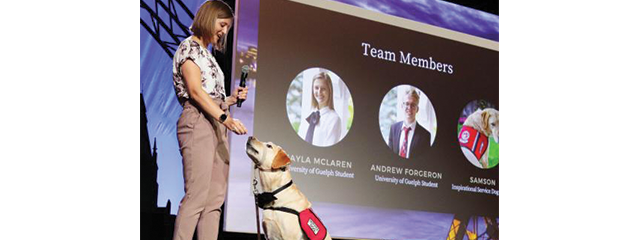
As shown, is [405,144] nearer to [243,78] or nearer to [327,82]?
[327,82]

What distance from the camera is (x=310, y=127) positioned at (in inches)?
214

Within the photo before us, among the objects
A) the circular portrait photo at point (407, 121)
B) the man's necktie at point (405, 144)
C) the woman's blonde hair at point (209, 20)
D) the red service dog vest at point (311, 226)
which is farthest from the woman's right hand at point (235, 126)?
the man's necktie at point (405, 144)

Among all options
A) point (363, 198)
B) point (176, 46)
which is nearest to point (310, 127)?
point (363, 198)

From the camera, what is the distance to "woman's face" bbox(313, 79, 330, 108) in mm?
5492

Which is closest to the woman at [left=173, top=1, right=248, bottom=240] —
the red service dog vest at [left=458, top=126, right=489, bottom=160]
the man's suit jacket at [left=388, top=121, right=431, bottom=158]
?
the man's suit jacket at [left=388, top=121, right=431, bottom=158]

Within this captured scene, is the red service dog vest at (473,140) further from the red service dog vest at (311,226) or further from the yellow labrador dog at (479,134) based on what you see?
the red service dog vest at (311,226)

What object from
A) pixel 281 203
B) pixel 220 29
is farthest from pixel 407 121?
pixel 220 29

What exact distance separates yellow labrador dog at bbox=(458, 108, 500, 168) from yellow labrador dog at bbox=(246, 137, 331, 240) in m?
1.69

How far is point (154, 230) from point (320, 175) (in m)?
1.11

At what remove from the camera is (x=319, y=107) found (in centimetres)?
550

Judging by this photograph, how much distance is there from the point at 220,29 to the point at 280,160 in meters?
0.81

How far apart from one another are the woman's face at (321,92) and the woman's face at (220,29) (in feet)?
2.30

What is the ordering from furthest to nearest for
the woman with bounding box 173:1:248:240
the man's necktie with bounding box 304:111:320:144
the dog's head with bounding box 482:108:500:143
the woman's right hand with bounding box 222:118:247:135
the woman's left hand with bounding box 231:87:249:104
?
the dog's head with bounding box 482:108:500:143 < the man's necktie with bounding box 304:111:320:144 < the woman's left hand with bounding box 231:87:249:104 < the woman's right hand with bounding box 222:118:247:135 < the woman with bounding box 173:1:248:240

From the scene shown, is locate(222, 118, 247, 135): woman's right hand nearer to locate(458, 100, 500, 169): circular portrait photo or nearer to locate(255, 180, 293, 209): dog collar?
locate(255, 180, 293, 209): dog collar
